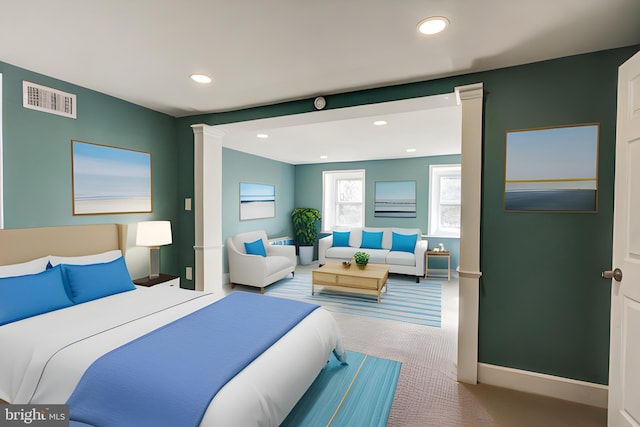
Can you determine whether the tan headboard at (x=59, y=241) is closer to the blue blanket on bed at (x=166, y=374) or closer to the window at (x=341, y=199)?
the blue blanket on bed at (x=166, y=374)

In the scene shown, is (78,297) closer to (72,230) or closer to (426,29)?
(72,230)

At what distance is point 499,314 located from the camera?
2.27 m

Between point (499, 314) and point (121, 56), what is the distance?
336 centimetres

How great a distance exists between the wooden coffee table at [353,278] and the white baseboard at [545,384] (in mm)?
1871

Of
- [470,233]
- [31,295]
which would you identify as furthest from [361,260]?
[31,295]

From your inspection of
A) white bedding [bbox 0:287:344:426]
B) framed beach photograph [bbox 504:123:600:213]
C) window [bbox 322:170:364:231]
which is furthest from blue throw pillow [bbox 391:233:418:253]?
white bedding [bbox 0:287:344:426]

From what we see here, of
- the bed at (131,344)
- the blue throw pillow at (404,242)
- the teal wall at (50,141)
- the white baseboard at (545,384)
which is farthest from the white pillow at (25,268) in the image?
the blue throw pillow at (404,242)

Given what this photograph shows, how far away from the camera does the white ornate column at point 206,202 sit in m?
3.35

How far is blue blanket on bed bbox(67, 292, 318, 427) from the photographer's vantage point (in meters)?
1.22

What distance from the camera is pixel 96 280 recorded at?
7.69 ft

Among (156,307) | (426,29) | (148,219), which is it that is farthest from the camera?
(148,219)

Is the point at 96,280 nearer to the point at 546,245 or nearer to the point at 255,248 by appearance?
the point at 255,248

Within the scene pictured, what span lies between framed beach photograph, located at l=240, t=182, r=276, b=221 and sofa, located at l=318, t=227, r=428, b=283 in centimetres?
136

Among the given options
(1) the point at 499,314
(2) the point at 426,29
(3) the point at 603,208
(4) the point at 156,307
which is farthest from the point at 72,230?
(3) the point at 603,208
